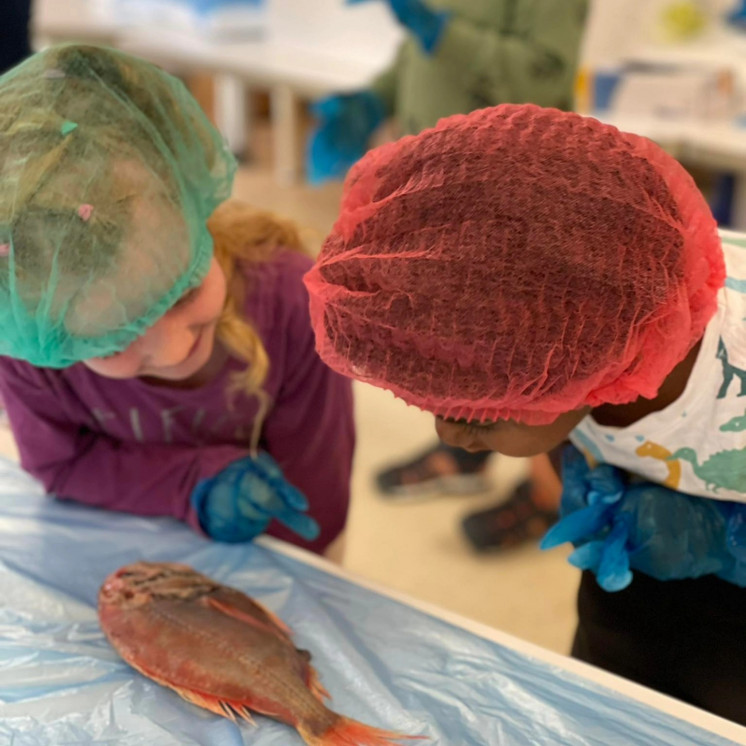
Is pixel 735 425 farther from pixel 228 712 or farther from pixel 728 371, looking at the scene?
pixel 228 712

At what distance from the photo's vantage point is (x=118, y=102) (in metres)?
0.93

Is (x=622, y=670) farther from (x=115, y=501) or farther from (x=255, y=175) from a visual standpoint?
Answer: (x=255, y=175)

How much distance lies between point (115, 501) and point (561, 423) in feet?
2.23

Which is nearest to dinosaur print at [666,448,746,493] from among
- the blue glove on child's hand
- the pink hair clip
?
the pink hair clip

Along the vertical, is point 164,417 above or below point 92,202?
below

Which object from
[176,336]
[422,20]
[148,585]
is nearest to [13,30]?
[422,20]

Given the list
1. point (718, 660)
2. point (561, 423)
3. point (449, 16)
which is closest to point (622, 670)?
point (718, 660)

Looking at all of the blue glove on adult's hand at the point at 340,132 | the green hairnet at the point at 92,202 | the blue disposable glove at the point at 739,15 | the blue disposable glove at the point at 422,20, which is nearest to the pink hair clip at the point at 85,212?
the green hairnet at the point at 92,202

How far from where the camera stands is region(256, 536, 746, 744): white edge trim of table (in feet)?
2.91

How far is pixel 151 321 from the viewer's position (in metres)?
0.97

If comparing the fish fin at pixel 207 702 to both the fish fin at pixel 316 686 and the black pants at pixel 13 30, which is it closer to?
the fish fin at pixel 316 686

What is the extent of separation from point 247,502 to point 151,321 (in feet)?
1.00

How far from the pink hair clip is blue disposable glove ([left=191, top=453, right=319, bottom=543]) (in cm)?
42

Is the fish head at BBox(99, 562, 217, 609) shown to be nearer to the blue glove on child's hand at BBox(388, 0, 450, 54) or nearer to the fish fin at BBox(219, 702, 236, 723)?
the fish fin at BBox(219, 702, 236, 723)
